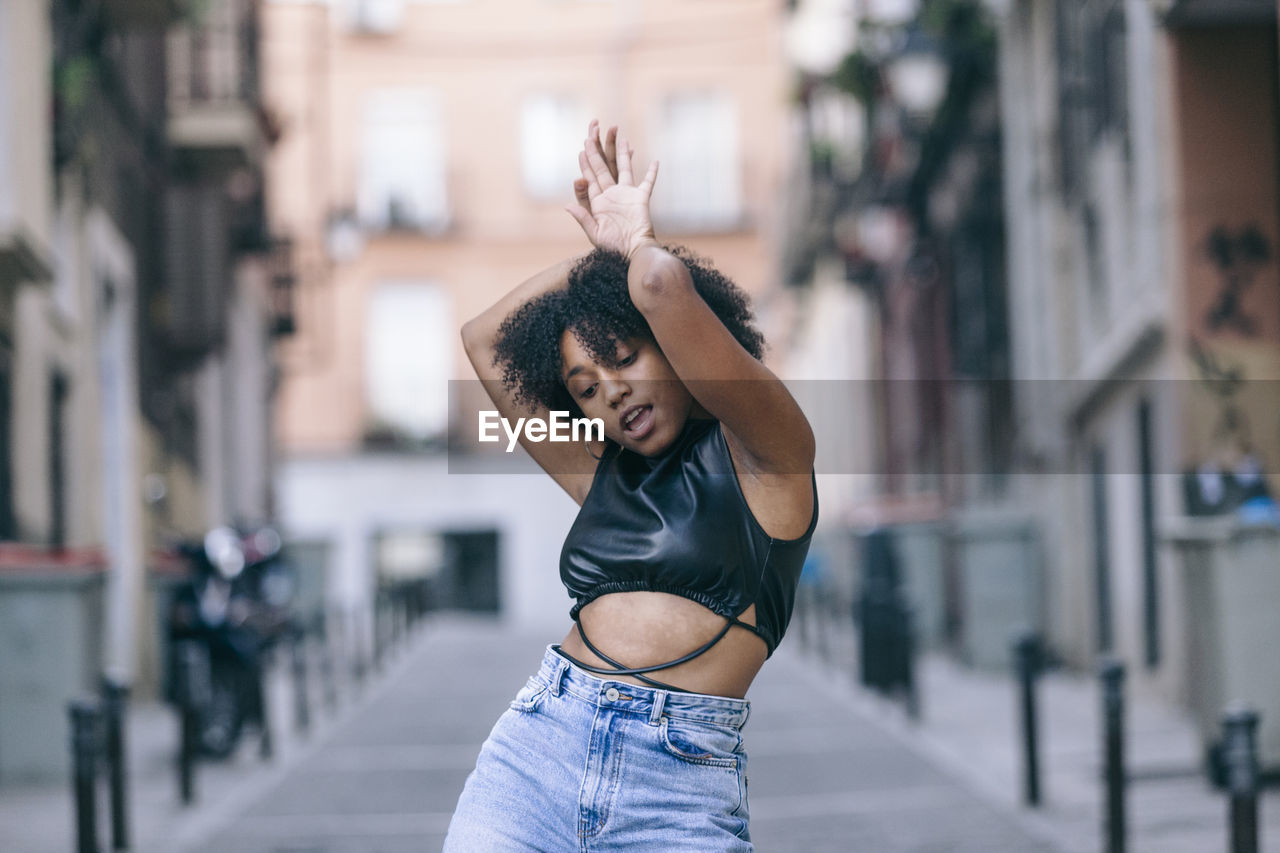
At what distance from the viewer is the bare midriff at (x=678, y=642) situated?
10.9 ft

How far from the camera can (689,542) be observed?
331cm

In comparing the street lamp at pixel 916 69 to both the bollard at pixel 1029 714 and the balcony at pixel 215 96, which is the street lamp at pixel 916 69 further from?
the bollard at pixel 1029 714

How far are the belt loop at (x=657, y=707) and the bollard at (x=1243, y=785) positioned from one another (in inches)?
123

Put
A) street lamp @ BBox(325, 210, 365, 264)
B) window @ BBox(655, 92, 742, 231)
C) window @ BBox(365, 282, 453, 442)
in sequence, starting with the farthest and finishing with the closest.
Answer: window @ BBox(365, 282, 453, 442) < window @ BBox(655, 92, 742, 231) < street lamp @ BBox(325, 210, 365, 264)

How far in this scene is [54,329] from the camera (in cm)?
1438

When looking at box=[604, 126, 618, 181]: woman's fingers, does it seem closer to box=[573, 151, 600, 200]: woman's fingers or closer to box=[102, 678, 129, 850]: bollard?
box=[573, 151, 600, 200]: woman's fingers

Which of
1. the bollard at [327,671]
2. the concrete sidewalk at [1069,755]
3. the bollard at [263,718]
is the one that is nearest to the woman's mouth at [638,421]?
the concrete sidewalk at [1069,755]

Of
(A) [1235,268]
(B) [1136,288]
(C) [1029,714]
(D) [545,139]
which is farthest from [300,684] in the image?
(D) [545,139]

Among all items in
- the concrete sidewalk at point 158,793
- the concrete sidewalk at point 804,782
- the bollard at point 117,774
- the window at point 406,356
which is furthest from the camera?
the window at point 406,356

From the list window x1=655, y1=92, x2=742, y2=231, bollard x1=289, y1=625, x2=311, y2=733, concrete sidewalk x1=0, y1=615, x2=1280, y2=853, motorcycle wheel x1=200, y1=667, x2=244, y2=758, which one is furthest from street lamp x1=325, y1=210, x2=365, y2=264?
motorcycle wheel x1=200, y1=667, x2=244, y2=758

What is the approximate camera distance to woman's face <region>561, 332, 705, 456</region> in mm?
3328

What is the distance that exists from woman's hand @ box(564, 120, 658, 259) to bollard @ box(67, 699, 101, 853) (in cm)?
484

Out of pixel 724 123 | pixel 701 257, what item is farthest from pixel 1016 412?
pixel 724 123

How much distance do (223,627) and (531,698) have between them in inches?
364
